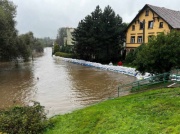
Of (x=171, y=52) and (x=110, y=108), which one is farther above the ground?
(x=171, y=52)

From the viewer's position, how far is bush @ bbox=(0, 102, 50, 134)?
10.8 meters

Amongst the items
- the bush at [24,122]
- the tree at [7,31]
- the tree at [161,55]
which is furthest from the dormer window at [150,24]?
the bush at [24,122]

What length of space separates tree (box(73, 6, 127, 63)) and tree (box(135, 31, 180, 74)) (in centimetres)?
2513

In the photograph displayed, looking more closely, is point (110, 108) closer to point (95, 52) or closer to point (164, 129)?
point (164, 129)

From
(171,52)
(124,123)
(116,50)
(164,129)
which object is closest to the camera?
(164,129)

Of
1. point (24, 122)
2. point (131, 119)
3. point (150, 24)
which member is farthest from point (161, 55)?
point (150, 24)

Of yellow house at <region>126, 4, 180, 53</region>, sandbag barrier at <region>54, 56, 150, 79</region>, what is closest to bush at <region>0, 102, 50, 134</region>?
sandbag barrier at <region>54, 56, 150, 79</region>

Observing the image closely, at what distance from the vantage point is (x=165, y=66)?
19.4 m

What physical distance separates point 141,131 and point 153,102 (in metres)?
3.32

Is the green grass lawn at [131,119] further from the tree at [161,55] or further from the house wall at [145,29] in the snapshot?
the house wall at [145,29]

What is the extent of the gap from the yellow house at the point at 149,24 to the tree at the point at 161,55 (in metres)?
18.4

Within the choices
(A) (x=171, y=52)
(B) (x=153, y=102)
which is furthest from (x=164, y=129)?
(A) (x=171, y=52)

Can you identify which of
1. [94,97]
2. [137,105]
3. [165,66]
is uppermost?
[165,66]

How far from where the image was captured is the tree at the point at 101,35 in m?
45.2
